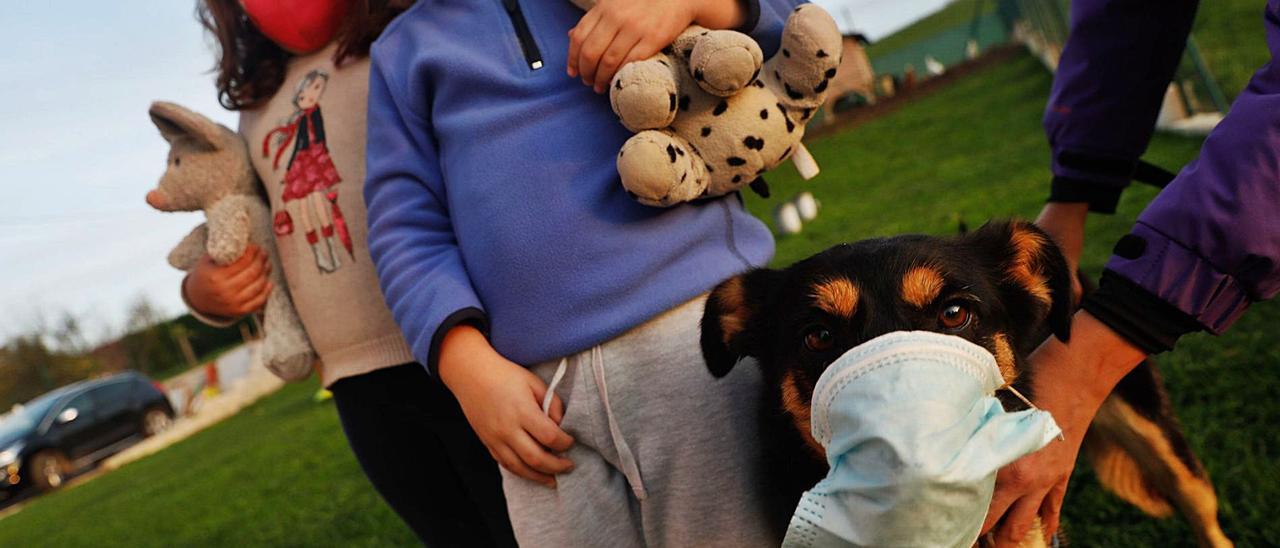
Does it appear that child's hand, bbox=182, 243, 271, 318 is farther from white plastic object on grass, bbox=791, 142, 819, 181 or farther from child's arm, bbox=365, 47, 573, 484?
white plastic object on grass, bbox=791, 142, 819, 181

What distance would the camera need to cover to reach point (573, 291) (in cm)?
161

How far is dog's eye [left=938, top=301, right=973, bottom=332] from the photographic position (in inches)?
63.2

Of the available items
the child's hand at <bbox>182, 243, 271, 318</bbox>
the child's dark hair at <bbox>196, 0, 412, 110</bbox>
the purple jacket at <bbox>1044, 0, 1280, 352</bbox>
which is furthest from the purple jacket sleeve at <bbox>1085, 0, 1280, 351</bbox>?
the child's dark hair at <bbox>196, 0, 412, 110</bbox>

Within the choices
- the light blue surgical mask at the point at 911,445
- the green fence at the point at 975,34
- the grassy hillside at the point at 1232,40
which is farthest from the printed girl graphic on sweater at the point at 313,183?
the green fence at the point at 975,34

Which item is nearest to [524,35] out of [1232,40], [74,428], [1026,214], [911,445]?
[911,445]

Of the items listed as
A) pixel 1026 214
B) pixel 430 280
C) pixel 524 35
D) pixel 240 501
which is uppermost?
pixel 524 35

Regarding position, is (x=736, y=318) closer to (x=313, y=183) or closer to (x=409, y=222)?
(x=409, y=222)

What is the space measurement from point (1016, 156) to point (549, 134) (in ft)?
33.3

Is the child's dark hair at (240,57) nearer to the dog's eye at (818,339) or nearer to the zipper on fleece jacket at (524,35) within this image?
the zipper on fleece jacket at (524,35)

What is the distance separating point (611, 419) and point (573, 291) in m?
0.27

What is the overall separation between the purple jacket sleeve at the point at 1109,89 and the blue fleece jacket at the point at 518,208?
937 mm

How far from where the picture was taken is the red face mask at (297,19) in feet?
Result: 6.99

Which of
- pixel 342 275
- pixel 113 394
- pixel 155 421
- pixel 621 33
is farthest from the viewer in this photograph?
pixel 155 421

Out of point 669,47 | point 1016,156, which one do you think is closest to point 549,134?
point 669,47
